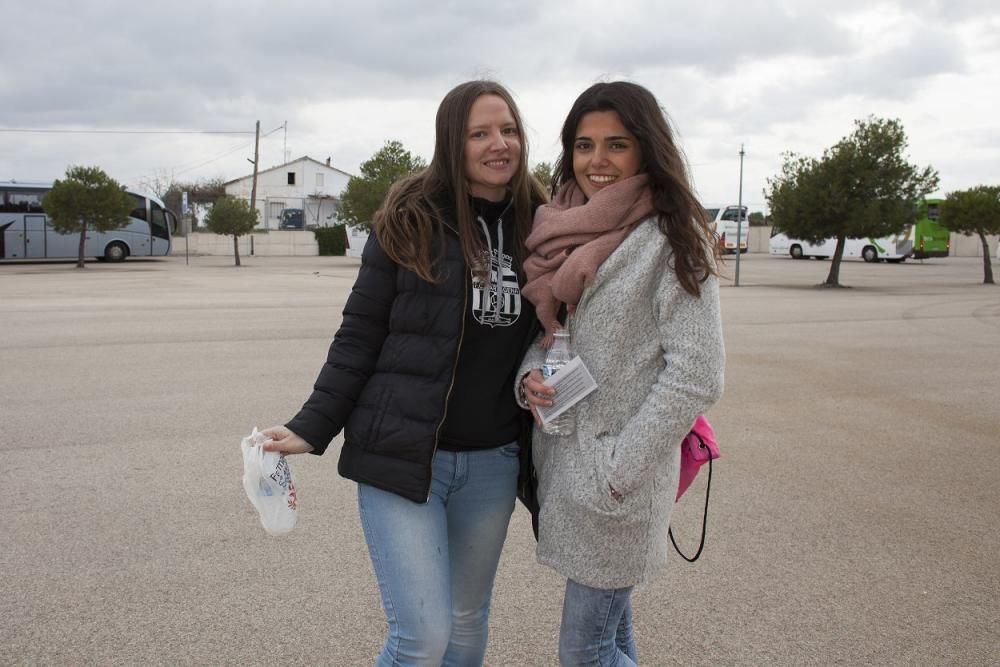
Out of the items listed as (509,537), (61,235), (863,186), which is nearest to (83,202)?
(61,235)

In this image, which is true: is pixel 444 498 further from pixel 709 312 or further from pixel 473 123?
pixel 473 123

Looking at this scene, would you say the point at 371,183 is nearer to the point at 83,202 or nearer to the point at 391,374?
the point at 83,202

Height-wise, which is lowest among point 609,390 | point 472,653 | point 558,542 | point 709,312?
point 472,653

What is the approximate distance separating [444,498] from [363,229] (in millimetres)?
37170

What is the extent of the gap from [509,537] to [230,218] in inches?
1349

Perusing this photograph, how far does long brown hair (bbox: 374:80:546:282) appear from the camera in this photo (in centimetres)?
223

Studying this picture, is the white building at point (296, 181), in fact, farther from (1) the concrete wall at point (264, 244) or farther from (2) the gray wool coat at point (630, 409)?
(2) the gray wool coat at point (630, 409)

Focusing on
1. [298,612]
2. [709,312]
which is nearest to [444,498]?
[709,312]

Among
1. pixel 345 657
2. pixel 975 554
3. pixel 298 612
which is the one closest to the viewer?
pixel 345 657

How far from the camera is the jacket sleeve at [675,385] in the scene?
1.94m

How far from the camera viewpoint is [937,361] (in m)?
9.78

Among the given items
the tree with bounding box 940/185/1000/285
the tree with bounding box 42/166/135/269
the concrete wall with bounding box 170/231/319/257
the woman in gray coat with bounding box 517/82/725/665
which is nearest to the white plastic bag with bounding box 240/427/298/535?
the woman in gray coat with bounding box 517/82/725/665

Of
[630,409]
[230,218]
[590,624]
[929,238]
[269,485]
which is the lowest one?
[590,624]

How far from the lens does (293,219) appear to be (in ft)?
205
